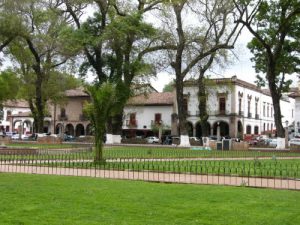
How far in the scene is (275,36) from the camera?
37.9 meters

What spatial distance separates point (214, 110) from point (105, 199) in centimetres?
5619

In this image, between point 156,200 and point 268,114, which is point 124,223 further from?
point 268,114

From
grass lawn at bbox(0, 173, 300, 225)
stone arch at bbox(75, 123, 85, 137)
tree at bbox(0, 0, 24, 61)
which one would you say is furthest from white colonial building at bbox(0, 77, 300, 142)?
grass lawn at bbox(0, 173, 300, 225)

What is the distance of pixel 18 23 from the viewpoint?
38.1 metres

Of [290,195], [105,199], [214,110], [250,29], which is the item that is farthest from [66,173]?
[214,110]

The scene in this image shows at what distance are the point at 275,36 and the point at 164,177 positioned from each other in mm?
27257

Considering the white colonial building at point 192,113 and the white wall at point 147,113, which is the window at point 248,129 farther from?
the white wall at point 147,113

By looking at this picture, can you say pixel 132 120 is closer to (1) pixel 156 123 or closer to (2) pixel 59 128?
(1) pixel 156 123

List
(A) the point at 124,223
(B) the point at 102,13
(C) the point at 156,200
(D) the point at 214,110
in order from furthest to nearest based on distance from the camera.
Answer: (D) the point at 214,110
(B) the point at 102,13
(C) the point at 156,200
(A) the point at 124,223

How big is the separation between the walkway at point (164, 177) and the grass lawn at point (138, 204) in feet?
3.37

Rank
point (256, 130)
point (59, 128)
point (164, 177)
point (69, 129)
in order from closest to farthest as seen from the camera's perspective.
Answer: point (164, 177) < point (256, 130) < point (69, 129) < point (59, 128)

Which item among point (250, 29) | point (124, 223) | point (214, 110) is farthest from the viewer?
point (214, 110)

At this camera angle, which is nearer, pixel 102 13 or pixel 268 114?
pixel 102 13

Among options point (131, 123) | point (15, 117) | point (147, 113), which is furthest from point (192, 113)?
point (15, 117)
